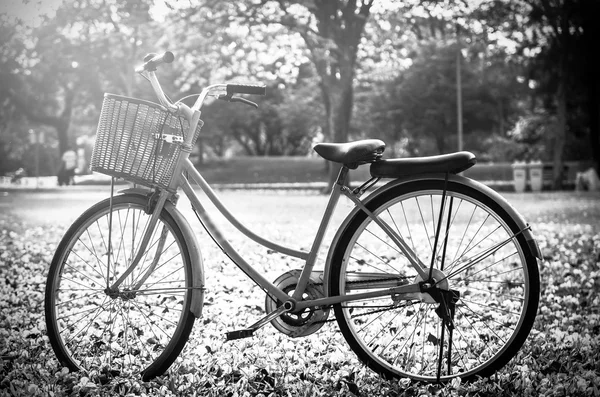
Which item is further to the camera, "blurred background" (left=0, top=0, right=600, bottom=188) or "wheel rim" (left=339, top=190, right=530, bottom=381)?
"blurred background" (left=0, top=0, right=600, bottom=188)

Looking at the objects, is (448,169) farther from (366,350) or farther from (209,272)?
(209,272)

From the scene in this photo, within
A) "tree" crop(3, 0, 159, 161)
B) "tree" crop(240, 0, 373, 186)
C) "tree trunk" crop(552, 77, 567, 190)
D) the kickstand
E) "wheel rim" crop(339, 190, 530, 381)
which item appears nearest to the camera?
"wheel rim" crop(339, 190, 530, 381)

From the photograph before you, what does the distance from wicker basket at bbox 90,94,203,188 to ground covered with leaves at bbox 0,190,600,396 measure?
1013 millimetres

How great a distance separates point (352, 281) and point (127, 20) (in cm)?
1993

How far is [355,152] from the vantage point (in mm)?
3209

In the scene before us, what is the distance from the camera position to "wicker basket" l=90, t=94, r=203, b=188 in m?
3.36

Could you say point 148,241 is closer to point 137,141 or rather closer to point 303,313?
point 137,141

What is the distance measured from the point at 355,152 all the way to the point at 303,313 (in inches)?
33.0

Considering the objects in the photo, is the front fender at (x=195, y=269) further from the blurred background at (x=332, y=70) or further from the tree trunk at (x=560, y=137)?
the tree trunk at (x=560, y=137)

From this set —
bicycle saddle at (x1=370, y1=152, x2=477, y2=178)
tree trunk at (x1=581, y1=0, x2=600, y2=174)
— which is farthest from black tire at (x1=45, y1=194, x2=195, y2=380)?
tree trunk at (x1=581, y1=0, x2=600, y2=174)

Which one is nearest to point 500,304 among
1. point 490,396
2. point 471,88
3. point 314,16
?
point 490,396

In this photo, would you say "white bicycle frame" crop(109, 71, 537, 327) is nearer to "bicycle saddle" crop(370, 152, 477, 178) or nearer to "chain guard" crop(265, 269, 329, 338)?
"chain guard" crop(265, 269, 329, 338)

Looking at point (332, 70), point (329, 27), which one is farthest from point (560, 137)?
point (329, 27)

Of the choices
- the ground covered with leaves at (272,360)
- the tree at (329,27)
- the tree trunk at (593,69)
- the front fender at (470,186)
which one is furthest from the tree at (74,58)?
the front fender at (470,186)
